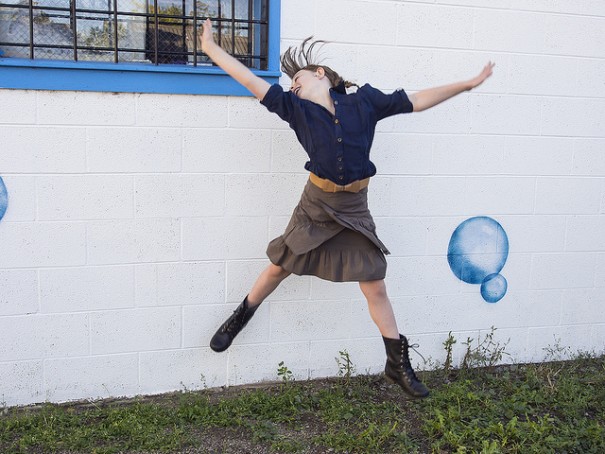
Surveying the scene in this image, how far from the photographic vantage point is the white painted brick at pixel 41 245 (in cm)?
348

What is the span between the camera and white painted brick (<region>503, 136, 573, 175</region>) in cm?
417

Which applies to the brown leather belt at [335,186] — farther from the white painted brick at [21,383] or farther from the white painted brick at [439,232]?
the white painted brick at [21,383]

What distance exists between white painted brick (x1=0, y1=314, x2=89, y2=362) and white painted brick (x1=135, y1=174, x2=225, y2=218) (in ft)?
2.36

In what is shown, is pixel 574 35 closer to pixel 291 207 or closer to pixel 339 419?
pixel 291 207

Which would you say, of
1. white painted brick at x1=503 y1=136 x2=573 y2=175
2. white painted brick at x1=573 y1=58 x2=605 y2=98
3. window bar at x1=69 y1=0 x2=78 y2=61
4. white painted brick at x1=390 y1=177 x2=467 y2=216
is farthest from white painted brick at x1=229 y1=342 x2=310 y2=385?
white painted brick at x1=573 y1=58 x2=605 y2=98

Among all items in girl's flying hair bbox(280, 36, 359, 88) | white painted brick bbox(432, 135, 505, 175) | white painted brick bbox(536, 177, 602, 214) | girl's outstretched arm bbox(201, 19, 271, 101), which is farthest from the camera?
white painted brick bbox(536, 177, 602, 214)

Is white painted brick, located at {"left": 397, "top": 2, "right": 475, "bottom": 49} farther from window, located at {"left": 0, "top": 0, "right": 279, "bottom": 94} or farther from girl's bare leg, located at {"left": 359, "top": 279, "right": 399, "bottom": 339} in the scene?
girl's bare leg, located at {"left": 359, "top": 279, "right": 399, "bottom": 339}

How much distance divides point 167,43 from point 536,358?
3128mm

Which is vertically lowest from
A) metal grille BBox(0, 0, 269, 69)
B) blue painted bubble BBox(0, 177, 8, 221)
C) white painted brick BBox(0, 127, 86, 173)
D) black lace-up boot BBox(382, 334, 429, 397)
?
black lace-up boot BBox(382, 334, 429, 397)

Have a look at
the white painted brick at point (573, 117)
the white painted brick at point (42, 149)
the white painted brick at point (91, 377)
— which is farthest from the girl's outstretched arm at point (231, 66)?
the white painted brick at point (573, 117)

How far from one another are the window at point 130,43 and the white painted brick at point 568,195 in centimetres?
194

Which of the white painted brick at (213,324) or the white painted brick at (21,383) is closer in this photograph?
the white painted brick at (21,383)

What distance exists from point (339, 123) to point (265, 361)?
5.13 feet

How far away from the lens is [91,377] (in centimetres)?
370
